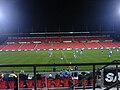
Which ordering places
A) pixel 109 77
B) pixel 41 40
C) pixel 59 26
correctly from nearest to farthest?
pixel 109 77, pixel 59 26, pixel 41 40

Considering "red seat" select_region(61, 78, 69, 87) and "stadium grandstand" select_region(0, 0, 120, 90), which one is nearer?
"red seat" select_region(61, 78, 69, 87)

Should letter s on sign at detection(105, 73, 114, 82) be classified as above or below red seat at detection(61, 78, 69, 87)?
above

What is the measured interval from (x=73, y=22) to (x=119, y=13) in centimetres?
905

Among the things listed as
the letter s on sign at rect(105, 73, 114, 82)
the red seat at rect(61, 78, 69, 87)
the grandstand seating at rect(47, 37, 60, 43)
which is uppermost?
the grandstand seating at rect(47, 37, 60, 43)

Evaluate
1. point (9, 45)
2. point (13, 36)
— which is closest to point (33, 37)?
point (13, 36)

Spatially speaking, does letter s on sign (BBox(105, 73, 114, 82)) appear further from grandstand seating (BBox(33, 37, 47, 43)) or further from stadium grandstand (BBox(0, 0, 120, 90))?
grandstand seating (BBox(33, 37, 47, 43))

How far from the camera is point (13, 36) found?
2229 inches

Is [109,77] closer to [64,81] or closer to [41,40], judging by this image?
[64,81]

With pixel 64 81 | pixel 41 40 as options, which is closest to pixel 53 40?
pixel 41 40

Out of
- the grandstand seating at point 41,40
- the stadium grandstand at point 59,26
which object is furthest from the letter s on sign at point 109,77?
the grandstand seating at point 41,40

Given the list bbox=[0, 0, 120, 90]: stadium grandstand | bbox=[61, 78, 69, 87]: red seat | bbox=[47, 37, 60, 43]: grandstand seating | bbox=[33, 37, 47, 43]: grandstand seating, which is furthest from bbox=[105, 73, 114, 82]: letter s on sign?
bbox=[33, 37, 47, 43]: grandstand seating

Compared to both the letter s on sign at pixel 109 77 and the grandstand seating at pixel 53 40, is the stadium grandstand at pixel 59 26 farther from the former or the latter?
the letter s on sign at pixel 109 77

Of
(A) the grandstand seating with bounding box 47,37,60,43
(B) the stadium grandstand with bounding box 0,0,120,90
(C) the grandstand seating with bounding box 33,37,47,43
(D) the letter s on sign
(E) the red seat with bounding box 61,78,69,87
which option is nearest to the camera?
(D) the letter s on sign

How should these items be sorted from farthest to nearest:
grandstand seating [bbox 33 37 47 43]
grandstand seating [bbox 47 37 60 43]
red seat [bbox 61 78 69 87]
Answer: grandstand seating [bbox 33 37 47 43] < grandstand seating [bbox 47 37 60 43] < red seat [bbox 61 78 69 87]
